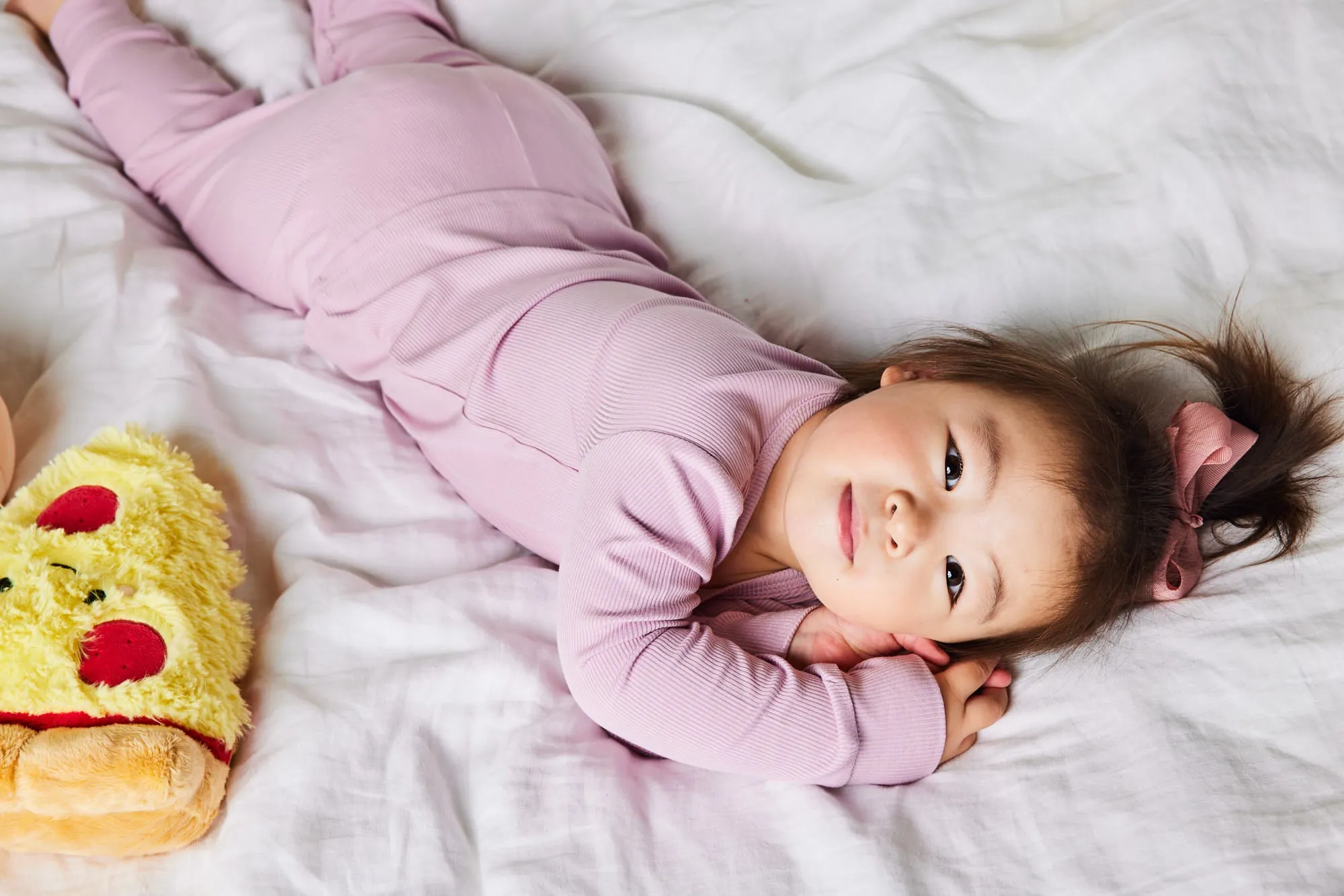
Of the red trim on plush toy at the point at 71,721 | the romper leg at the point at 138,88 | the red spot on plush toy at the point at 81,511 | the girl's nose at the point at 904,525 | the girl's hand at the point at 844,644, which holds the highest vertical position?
the romper leg at the point at 138,88

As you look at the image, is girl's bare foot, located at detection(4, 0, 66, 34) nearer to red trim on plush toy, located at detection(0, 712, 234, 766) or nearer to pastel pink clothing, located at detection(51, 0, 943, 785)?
pastel pink clothing, located at detection(51, 0, 943, 785)

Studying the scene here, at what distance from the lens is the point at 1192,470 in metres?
0.95

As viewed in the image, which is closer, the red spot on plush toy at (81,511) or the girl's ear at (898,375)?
the red spot on plush toy at (81,511)

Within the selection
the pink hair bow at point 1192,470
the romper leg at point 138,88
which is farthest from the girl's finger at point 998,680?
the romper leg at point 138,88

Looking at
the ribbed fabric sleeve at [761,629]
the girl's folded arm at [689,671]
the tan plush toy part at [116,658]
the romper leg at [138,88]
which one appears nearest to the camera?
the tan plush toy part at [116,658]

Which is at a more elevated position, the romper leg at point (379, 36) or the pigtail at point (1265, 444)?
the romper leg at point (379, 36)

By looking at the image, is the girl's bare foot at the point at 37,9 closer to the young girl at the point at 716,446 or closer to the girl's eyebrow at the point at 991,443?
the young girl at the point at 716,446

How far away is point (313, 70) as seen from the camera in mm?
1451

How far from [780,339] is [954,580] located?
408 mm

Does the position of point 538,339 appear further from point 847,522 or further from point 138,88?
point 138,88

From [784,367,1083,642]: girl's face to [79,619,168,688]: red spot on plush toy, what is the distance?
0.54m

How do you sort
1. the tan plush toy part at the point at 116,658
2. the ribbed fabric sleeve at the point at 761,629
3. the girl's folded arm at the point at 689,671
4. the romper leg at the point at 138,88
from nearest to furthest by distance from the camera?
the tan plush toy part at the point at 116,658 < the girl's folded arm at the point at 689,671 < the ribbed fabric sleeve at the point at 761,629 < the romper leg at the point at 138,88

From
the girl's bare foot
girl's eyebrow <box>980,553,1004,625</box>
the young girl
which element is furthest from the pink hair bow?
the girl's bare foot

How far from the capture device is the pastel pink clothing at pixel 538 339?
896 millimetres
